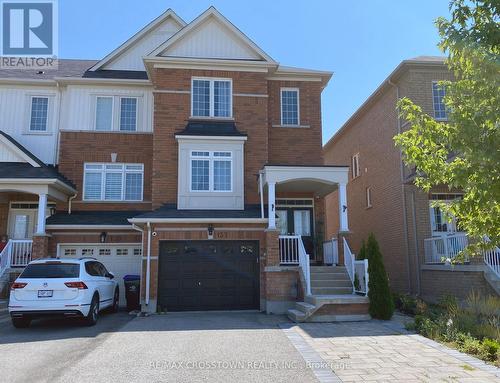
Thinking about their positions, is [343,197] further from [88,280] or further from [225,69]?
[88,280]

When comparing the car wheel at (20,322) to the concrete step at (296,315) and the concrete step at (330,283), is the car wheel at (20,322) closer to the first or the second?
the concrete step at (296,315)

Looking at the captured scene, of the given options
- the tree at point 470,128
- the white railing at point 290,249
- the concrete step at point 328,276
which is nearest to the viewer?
the tree at point 470,128

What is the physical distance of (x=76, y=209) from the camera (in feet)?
59.3

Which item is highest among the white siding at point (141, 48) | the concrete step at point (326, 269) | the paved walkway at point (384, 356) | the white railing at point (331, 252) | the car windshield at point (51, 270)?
the white siding at point (141, 48)

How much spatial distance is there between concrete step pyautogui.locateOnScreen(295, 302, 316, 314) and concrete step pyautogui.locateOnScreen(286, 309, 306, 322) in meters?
0.10

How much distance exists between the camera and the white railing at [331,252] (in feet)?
50.1

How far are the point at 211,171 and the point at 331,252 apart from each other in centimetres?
512

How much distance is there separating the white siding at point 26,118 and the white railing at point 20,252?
3.82m

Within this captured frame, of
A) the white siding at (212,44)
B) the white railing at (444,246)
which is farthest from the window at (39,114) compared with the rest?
the white railing at (444,246)

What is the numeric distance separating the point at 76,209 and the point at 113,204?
1432 mm

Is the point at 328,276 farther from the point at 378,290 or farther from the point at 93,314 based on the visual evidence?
the point at 93,314

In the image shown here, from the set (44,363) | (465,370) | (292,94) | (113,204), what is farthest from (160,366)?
(292,94)

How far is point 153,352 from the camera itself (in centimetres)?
858

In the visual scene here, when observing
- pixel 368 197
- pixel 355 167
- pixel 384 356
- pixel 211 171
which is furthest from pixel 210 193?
pixel 355 167
